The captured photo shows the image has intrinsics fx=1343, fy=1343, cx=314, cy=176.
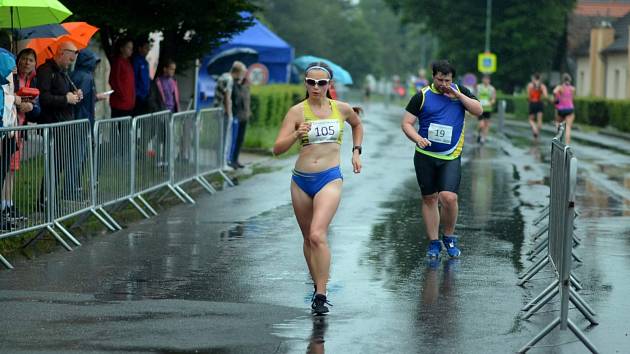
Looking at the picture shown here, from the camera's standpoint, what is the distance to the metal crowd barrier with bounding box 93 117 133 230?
13.7 meters

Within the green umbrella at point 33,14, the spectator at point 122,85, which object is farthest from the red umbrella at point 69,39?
the spectator at point 122,85

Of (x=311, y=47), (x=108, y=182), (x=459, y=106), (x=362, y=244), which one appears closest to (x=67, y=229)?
(x=108, y=182)

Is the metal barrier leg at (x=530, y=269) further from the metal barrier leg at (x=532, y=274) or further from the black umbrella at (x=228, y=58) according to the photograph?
the black umbrella at (x=228, y=58)

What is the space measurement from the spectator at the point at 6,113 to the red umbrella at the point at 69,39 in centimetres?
216

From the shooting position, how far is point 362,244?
1266cm

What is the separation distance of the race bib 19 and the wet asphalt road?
41.2 inches

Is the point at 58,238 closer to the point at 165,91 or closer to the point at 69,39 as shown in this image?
the point at 69,39

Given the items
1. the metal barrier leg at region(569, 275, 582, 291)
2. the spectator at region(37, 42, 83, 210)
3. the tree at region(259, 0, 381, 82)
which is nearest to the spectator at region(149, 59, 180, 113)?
the spectator at region(37, 42, 83, 210)

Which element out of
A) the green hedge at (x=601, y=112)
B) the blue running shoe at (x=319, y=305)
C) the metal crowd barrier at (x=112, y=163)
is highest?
the metal crowd barrier at (x=112, y=163)

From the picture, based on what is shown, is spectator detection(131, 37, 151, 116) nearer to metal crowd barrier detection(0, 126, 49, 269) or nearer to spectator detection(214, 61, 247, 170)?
spectator detection(214, 61, 247, 170)

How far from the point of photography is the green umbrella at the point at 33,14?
13398mm

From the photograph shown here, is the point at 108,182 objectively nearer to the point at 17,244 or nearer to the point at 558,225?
the point at 17,244

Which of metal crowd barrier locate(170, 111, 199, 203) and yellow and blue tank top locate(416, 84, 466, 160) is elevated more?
yellow and blue tank top locate(416, 84, 466, 160)

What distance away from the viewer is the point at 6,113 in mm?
12570
